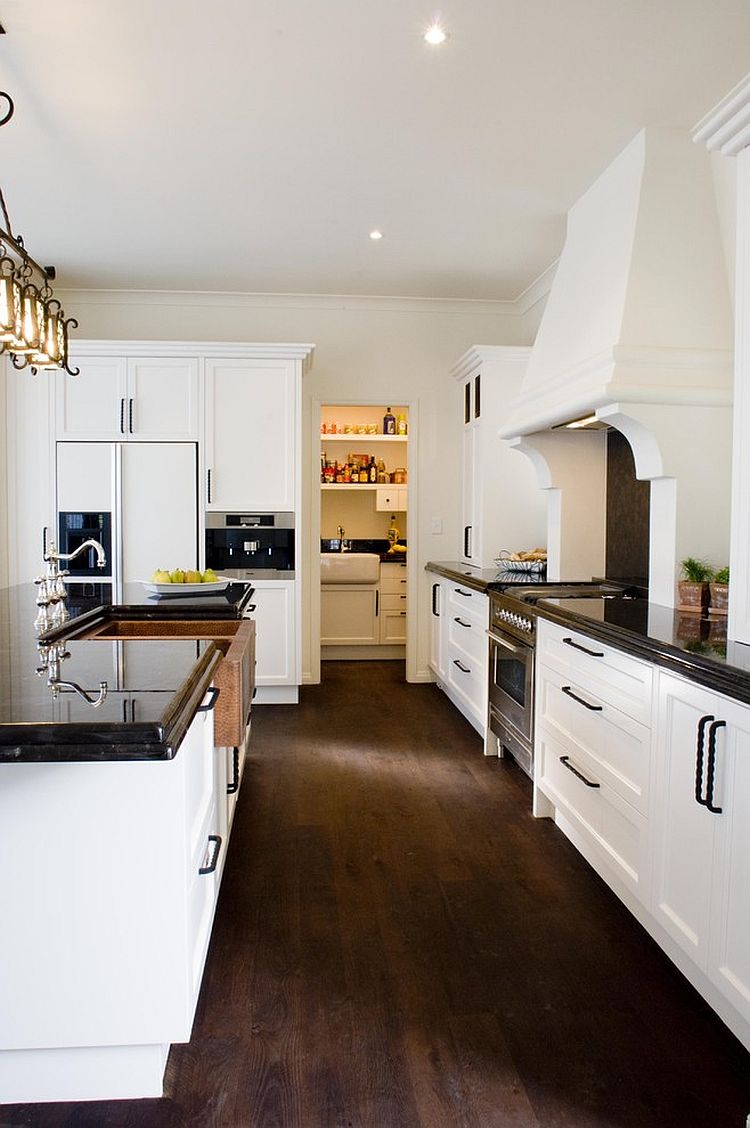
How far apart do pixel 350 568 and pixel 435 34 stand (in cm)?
438

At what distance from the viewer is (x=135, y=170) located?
3.56 metres

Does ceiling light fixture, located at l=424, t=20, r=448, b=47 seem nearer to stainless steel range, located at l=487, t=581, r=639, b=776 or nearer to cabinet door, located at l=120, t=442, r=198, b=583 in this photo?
stainless steel range, located at l=487, t=581, r=639, b=776

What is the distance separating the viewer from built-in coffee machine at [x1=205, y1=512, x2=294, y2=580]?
5.07 m

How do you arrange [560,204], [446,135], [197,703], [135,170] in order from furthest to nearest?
[560,204]
[135,170]
[446,135]
[197,703]

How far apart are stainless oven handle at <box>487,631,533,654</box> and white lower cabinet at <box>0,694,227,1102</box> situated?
2108 mm

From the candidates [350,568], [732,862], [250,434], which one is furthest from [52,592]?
[350,568]

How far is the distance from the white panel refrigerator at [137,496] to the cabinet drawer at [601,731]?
9.11 feet

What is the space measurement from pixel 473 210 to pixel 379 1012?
11.5 feet

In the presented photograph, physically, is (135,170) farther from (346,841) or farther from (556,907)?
(556,907)

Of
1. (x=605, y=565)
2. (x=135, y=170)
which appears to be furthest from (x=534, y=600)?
(x=135, y=170)

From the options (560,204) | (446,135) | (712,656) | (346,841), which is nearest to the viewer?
(712,656)

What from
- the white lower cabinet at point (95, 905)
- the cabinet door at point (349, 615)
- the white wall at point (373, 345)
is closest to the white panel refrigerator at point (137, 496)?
the white wall at point (373, 345)

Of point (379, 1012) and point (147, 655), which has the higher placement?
point (147, 655)

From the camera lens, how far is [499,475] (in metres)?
4.98
